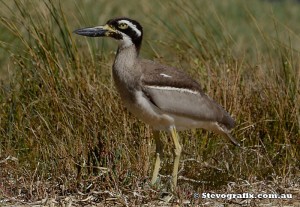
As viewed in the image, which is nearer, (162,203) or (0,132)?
(162,203)

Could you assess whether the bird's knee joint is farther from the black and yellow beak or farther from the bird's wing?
the black and yellow beak

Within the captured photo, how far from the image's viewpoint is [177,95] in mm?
6805

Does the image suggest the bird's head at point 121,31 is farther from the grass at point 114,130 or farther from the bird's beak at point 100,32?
the grass at point 114,130

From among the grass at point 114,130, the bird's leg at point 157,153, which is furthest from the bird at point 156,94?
the grass at point 114,130

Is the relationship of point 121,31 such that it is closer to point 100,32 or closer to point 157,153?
point 100,32

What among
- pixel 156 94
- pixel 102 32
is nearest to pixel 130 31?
pixel 102 32

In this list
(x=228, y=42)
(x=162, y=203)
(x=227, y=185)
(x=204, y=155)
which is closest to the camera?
(x=162, y=203)

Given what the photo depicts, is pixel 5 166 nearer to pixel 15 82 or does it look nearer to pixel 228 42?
pixel 15 82

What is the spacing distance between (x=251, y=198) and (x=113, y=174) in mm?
1021

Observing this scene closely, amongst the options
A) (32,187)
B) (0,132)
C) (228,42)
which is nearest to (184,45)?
(228,42)

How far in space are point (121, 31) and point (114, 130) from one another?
83 cm

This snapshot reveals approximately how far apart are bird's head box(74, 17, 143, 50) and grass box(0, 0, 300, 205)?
69 cm

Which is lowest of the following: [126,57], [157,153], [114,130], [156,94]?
[157,153]

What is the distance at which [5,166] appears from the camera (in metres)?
6.75
